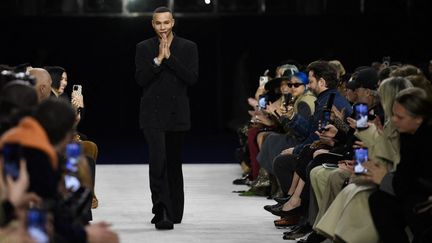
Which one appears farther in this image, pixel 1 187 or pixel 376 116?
pixel 376 116

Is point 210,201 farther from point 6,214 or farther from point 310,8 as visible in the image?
point 310,8

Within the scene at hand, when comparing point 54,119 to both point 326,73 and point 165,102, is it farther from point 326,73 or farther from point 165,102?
point 165,102

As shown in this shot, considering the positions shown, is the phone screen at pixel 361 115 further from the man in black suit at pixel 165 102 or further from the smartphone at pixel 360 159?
the man in black suit at pixel 165 102

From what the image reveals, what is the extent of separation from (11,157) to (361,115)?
2825 mm

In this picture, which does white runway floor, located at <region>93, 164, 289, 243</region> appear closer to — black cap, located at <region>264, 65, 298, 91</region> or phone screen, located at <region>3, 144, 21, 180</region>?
black cap, located at <region>264, 65, 298, 91</region>

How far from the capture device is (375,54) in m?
19.8

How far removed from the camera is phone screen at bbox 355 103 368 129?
6.42m

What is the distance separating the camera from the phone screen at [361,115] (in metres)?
6.42

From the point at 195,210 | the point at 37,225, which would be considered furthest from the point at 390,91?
the point at 195,210

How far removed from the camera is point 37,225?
11.8 ft

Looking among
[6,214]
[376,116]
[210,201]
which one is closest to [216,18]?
[210,201]

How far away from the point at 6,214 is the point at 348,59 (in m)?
15.7

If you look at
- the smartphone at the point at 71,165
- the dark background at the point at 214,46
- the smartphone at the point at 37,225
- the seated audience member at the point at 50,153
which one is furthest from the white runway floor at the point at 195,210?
the dark background at the point at 214,46

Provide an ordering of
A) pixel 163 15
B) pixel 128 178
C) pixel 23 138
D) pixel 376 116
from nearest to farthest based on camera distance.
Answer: pixel 23 138 < pixel 376 116 < pixel 163 15 < pixel 128 178
